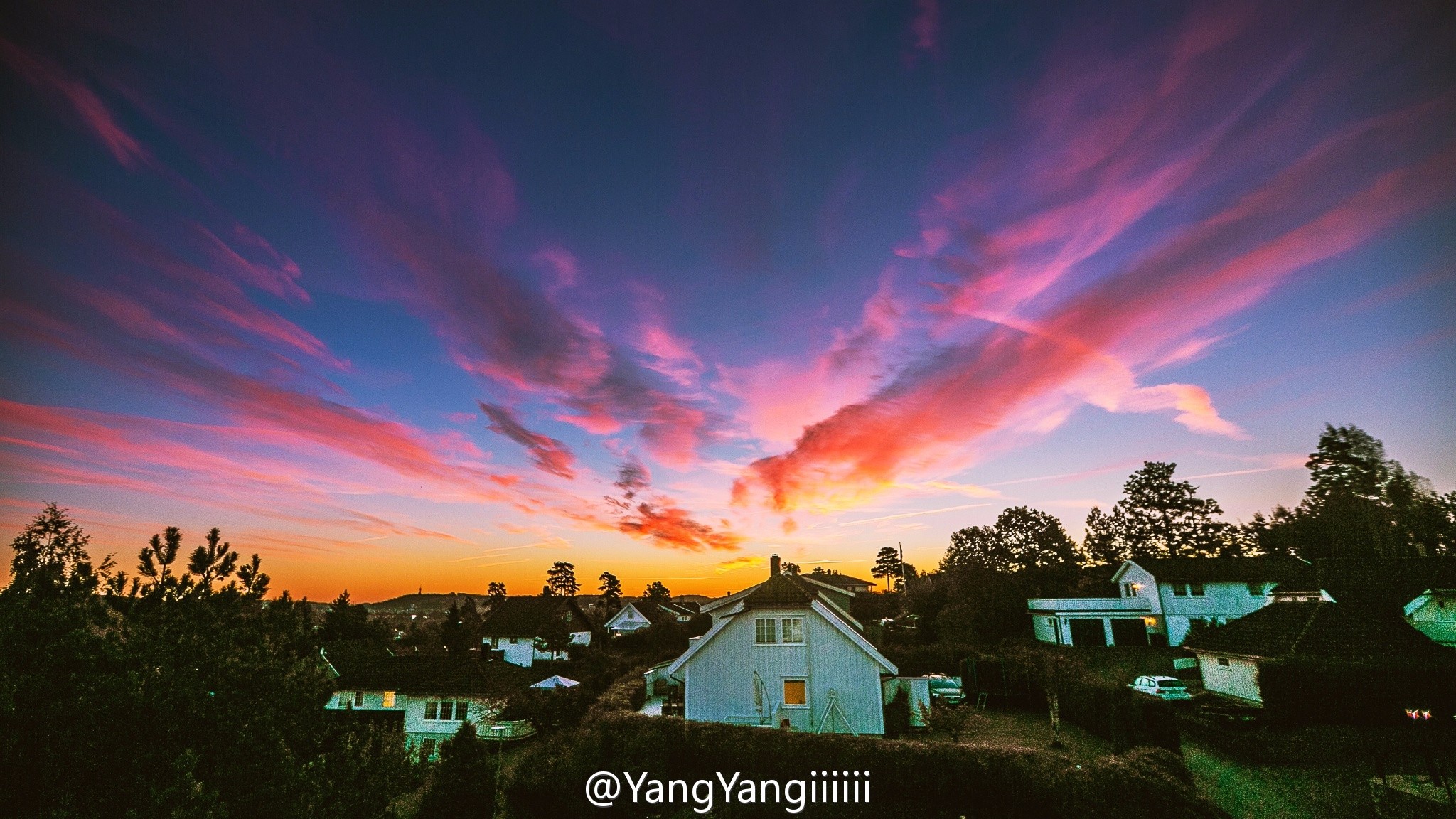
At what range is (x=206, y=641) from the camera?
7004 millimetres

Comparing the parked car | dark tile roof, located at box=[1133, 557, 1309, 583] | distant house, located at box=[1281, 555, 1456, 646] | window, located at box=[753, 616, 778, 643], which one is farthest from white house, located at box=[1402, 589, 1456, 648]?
window, located at box=[753, 616, 778, 643]

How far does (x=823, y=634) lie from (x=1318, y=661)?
21723 mm

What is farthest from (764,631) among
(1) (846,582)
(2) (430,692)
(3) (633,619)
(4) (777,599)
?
(1) (846,582)

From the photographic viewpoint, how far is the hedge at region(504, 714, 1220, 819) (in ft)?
45.0

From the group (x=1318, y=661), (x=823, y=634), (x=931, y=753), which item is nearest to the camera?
(x=931, y=753)

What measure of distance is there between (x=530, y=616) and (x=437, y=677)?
3224cm

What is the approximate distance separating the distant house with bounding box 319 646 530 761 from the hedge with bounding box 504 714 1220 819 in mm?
14001

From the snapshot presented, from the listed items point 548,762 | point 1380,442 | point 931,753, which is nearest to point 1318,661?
point 931,753

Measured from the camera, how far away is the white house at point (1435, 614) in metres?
31.0

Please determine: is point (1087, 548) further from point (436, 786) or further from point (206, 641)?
point (206, 641)

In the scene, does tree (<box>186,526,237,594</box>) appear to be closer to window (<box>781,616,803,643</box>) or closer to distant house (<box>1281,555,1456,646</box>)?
window (<box>781,616,803,643</box>)

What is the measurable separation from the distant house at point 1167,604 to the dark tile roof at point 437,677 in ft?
150

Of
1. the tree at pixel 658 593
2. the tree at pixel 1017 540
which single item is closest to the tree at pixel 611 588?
the tree at pixel 658 593

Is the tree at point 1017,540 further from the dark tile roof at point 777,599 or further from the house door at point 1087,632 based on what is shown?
the dark tile roof at point 777,599
